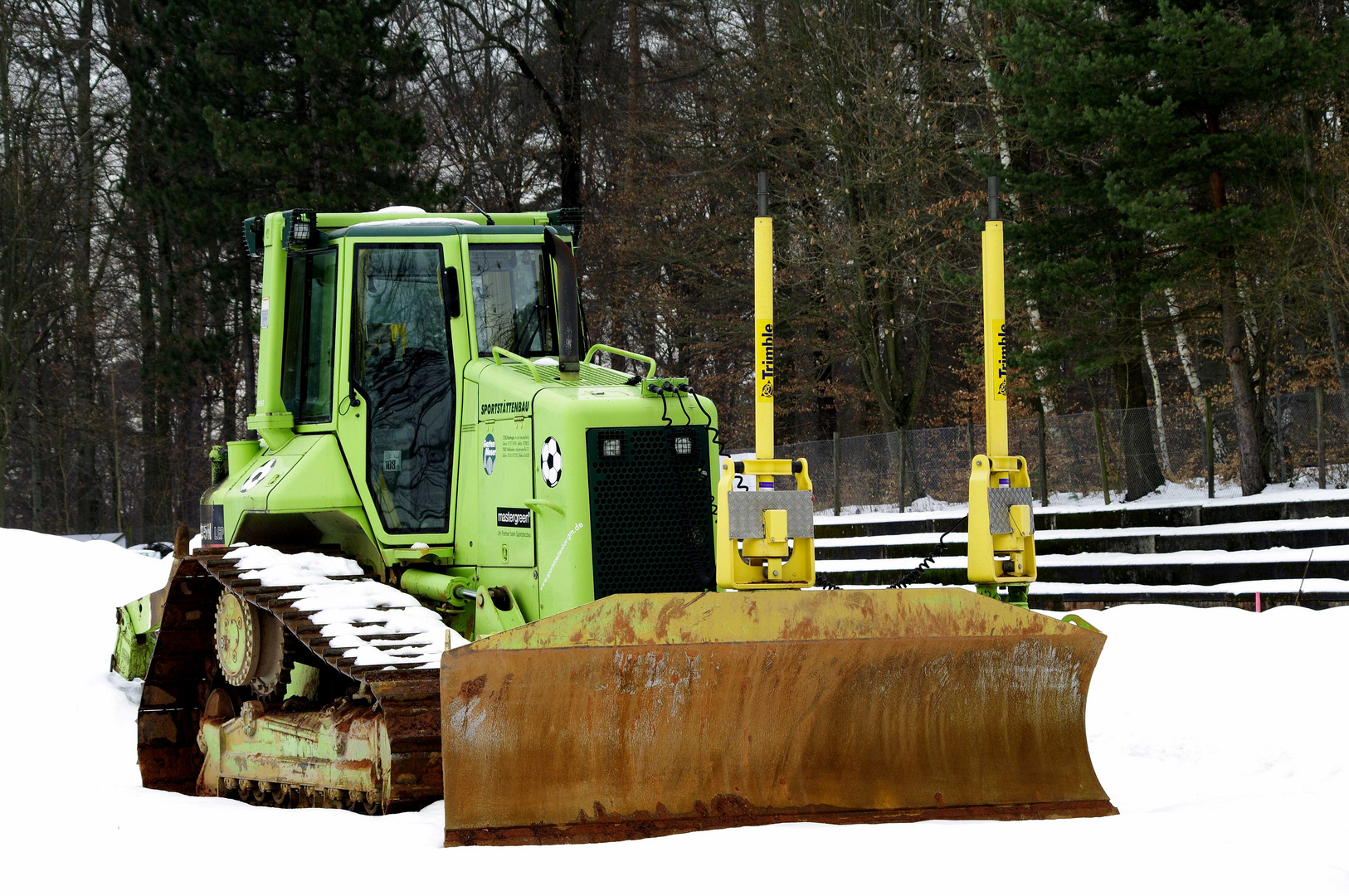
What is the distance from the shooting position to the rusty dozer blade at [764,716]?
5.22 metres

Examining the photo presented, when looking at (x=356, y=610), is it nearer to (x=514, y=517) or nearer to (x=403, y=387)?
(x=514, y=517)

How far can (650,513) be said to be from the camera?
6.41 metres

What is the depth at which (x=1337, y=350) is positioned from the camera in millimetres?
15906

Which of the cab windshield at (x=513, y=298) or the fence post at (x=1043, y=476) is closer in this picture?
the cab windshield at (x=513, y=298)

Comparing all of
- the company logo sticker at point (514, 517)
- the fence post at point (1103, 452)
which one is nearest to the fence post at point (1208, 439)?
the fence post at point (1103, 452)

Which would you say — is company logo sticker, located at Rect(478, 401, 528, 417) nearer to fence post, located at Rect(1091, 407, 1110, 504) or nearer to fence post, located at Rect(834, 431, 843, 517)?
fence post, located at Rect(1091, 407, 1110, 504)

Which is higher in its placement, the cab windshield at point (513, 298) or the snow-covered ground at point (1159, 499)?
the cab windshield at point (513, 298)

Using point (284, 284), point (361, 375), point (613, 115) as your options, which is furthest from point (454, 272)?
point (613, 115)

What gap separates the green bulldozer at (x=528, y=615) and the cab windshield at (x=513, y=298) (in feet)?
0.05

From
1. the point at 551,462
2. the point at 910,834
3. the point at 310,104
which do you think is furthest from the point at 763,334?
the point at 310,104

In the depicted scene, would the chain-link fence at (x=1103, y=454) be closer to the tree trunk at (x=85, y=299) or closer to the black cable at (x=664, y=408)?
the black cable at (x=664, y=408)

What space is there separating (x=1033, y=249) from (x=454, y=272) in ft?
37.3

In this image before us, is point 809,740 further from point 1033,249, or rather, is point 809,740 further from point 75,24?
point 75,24

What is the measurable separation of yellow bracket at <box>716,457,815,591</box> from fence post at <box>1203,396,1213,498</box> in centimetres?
1031
